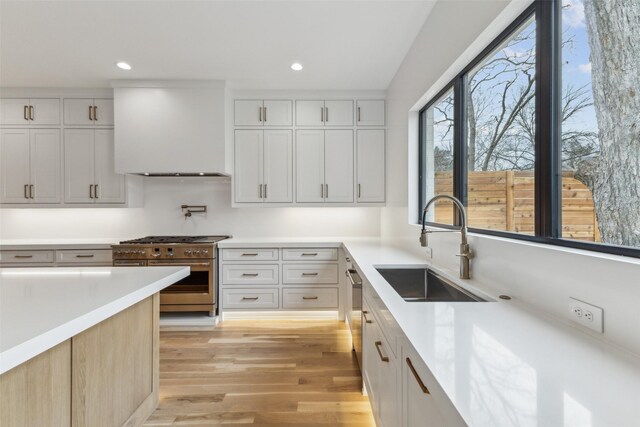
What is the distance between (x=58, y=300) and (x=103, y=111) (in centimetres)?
317

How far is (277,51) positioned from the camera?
9.10 feet

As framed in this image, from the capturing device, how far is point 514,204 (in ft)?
5.04

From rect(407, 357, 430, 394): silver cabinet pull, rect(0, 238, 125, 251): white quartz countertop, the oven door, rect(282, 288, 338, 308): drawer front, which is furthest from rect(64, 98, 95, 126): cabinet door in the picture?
rect(407, 357, 430, 394): silver cabinet pull

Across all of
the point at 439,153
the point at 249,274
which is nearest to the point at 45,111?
the point at 249,274

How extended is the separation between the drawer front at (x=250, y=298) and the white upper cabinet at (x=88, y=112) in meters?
2.40

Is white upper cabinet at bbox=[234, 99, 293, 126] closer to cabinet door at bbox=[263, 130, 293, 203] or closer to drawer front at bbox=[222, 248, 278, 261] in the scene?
cabinet door at bbox=[263, 130, 293, 203]

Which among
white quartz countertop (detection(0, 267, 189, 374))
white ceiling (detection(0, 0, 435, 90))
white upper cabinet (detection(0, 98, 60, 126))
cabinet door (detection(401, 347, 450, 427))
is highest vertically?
white ceiling (detection(0, 0, 435, 90))

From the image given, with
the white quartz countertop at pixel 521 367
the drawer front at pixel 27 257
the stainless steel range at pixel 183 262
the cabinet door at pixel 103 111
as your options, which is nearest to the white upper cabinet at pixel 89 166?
the cabinet door at pixel 103 111

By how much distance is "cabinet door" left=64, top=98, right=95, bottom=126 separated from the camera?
139 inches

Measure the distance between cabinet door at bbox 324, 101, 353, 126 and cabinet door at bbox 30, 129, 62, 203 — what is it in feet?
10.2

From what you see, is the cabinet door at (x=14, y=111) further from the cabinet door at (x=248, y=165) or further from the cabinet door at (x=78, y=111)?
the cabinet door at (x=248, y=165)

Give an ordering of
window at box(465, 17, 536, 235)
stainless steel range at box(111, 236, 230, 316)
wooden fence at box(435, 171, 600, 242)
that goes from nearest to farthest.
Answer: wooden fence at box(435, 171, 600, 242) < window at box(465, 17, 536, 235) < stainless steel range at box(111, 236, 230, 316)

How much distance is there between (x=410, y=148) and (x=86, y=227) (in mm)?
3951

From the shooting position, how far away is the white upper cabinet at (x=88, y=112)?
11.6 feet
